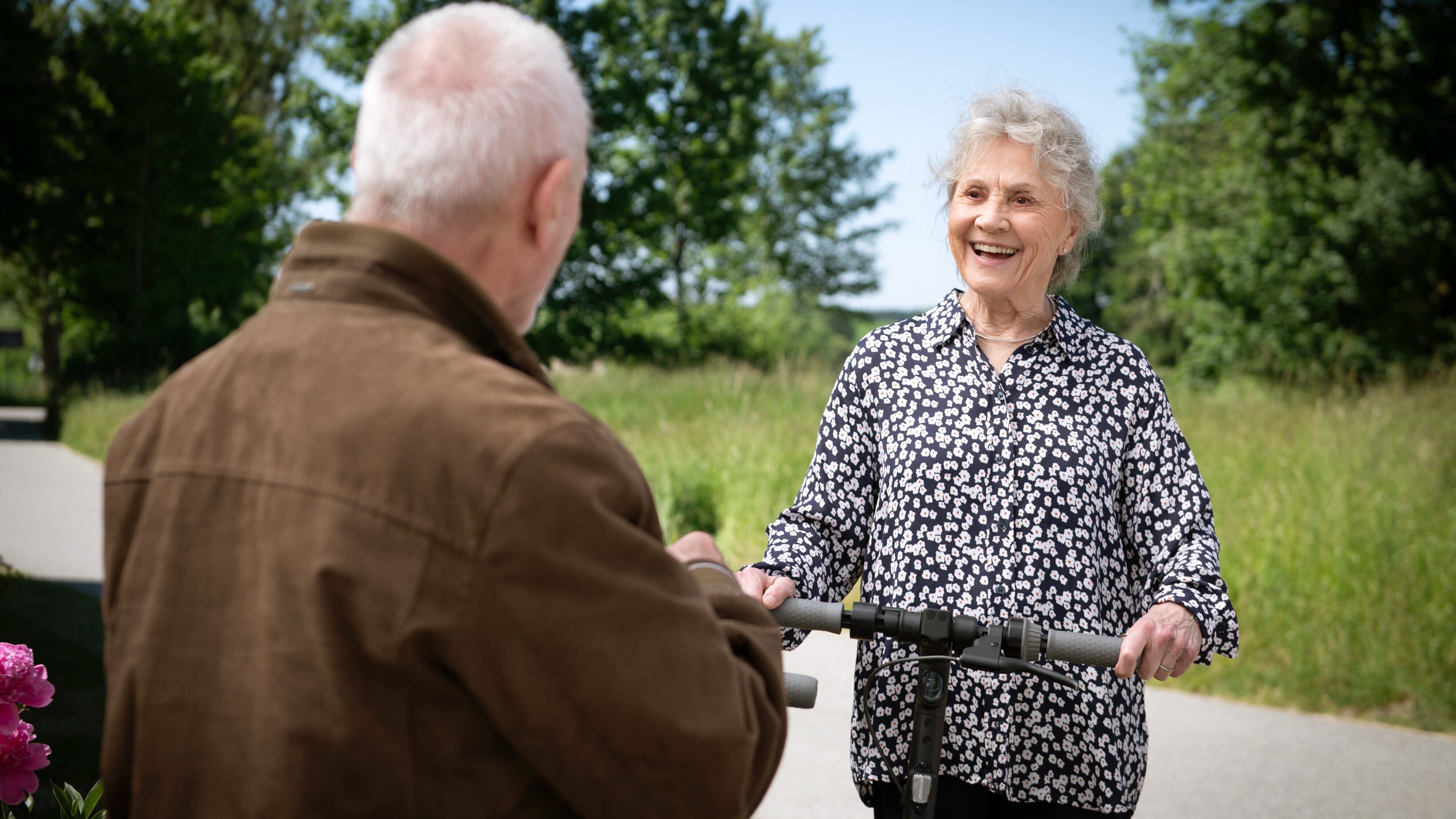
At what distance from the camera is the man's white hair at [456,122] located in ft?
4.21

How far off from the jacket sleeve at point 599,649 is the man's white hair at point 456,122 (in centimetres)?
31

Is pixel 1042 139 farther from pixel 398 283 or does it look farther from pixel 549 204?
pixel 398 283

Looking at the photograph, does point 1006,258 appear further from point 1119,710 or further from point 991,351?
point 1119,710

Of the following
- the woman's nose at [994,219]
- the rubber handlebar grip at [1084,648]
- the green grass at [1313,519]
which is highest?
the woman's nose at [994,219]

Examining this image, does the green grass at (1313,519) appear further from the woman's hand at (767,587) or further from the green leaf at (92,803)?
the green leaf at (92,803)

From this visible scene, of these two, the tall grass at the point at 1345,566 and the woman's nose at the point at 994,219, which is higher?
the woman's nose at the point at 994,219

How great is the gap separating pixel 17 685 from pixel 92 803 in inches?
20.5

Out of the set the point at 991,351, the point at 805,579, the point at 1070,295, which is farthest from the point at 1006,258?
the point at 1070,295

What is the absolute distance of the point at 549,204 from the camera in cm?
133

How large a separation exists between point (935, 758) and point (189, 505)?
4.48 ft

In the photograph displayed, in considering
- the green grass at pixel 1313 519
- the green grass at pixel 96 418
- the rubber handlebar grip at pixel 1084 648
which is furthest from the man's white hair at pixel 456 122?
the green grass at pixel 96 418

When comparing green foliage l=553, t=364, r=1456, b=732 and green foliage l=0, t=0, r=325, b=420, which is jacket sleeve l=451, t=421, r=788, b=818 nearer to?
green foliage l=553, t=364, r=1456, b=732

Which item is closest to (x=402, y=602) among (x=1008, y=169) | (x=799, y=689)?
(x=799, y=689)

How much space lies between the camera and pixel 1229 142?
23156mm
